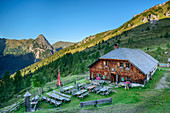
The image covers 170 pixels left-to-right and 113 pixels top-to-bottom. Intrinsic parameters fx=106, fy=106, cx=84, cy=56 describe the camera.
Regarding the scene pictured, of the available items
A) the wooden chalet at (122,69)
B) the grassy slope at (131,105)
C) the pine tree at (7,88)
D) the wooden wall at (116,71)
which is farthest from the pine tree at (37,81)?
the pine tree at (7,88)

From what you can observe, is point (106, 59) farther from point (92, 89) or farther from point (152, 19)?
point (152, 19)

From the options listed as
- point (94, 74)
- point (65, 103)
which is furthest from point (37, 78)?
point (94, 74)

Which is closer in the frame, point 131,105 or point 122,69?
point 131,105

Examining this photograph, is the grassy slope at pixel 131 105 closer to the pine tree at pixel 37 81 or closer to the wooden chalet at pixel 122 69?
the wooden chalet at pixel 122 69

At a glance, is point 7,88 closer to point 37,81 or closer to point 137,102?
point 37,81

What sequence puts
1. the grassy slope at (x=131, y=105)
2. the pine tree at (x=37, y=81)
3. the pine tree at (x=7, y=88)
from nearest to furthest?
the grassy slope at (x=131, y=105), the pine tree at (x=37, y=81), the pine tree at (x=7, y=88)

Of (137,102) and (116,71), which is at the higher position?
(116,71)

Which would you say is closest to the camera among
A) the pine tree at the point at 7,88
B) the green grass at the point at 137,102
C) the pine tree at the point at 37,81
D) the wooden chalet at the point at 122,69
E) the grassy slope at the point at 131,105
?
the grassy slope at the point at 131,105

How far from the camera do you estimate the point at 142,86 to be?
2073 centimetres

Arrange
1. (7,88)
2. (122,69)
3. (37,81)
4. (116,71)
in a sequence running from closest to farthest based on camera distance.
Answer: (37,81), (122,69), (116,71), (7,88)

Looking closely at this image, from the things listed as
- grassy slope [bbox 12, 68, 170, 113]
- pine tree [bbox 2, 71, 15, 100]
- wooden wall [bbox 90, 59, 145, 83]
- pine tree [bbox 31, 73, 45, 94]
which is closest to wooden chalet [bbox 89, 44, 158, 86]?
wooden wall [bbox 90, 59, 145, 83]

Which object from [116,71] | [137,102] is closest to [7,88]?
[116,71]

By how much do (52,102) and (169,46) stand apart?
77.1 m

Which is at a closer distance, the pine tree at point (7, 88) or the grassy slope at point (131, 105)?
the grassy slope at point (131, 105)
